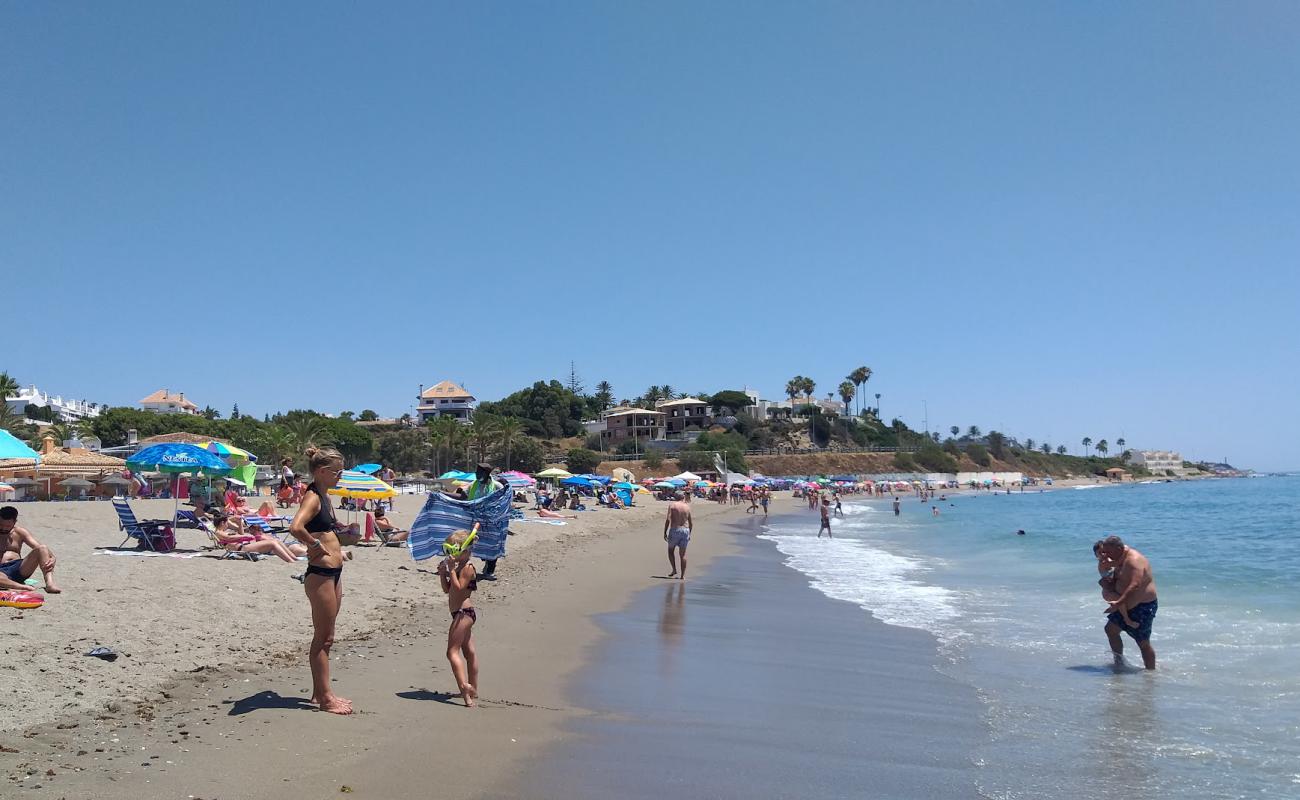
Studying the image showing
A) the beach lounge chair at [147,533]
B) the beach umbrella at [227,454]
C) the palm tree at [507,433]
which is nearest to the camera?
the beach lounge chair at [147,533]

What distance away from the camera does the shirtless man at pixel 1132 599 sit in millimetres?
7398

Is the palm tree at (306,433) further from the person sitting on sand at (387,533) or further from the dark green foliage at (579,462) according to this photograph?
the person sitting on sand at (387,533)

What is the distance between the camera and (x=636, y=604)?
10703 millimetres

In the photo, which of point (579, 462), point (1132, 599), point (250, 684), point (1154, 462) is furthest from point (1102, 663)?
point (1154, 462)

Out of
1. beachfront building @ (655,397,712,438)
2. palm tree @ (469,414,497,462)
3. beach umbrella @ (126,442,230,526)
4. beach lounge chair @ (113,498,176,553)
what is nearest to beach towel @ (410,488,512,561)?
beach lounge chair @ (113,498,176,553)

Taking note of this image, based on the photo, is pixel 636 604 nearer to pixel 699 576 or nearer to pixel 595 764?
pixel 699 576

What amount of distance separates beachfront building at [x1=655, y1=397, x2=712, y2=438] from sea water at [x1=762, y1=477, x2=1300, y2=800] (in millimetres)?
81991

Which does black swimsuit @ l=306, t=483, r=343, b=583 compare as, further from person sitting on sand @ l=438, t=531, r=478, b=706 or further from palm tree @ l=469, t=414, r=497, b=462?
palm tree @ l=469, t=414, r=497, b=462

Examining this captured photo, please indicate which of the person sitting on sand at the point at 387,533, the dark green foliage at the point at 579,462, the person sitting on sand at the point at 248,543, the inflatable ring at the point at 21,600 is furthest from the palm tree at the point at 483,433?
the inflatable ring at the point at 21,600

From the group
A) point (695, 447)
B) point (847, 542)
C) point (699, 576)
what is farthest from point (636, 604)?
point (695, 447)

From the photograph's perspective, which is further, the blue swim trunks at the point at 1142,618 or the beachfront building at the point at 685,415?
the beachfront building at the point at 685,415

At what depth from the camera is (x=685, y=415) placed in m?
103

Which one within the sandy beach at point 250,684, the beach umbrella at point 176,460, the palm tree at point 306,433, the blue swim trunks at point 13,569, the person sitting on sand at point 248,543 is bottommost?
the sandy beach at point 250,684

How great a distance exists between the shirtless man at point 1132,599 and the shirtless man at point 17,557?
908 cm
